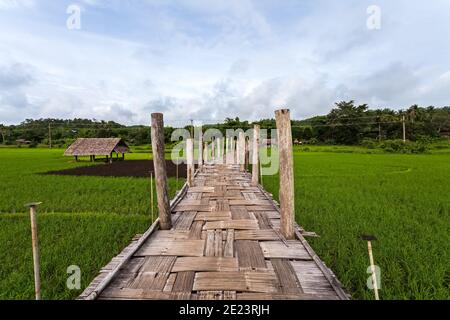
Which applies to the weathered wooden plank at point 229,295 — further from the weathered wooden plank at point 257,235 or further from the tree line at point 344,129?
the tree line at point 344,129

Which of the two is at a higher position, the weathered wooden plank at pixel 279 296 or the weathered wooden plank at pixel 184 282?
the weathered wooden plank at pixel 184 282

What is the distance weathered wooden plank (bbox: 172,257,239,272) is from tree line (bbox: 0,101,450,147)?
116ft

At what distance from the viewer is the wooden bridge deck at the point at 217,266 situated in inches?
87.0

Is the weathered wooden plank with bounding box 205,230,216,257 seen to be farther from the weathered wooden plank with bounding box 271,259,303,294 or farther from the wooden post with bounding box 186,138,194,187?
the wooden post with bounding box 186,138,194,187

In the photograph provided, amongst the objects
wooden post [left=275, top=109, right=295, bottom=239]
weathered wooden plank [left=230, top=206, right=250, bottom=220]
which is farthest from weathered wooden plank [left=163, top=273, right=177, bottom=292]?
weathered wooden plank [left=230, top=206, right=250, bottom=220]

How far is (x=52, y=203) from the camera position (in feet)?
21.9

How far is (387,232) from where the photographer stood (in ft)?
14.0

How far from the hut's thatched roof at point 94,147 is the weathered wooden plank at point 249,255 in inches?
736

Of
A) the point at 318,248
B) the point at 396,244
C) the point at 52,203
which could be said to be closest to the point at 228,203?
the point at 318,248

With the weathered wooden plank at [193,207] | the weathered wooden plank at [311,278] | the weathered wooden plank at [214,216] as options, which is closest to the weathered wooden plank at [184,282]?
the weathered wooden plank at [311,278]

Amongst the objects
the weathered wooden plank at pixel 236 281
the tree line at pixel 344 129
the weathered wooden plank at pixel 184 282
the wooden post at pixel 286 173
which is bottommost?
the weathered wooden plank at pixel 236 281

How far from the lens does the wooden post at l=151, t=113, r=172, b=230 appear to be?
384 centimetres
